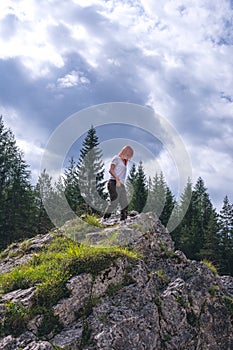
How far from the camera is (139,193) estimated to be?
158 ft

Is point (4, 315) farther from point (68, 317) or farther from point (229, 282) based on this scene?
point (229, 282)

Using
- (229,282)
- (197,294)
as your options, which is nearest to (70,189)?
(229,282)

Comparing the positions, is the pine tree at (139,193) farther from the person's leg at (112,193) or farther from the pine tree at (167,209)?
the person's leg at (112,193)

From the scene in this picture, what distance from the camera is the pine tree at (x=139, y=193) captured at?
46.4 metres

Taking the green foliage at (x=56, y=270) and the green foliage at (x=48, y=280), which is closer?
the green foliage at (x=48, y=280)

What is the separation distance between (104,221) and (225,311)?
5.53m

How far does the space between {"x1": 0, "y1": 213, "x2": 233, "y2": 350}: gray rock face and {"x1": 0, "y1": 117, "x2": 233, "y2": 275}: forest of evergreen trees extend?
17.0 meters

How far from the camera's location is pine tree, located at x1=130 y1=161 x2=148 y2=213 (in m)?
46.4

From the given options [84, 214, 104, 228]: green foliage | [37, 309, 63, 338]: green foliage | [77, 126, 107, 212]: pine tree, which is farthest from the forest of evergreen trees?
[37, 309, 63, 338]: green foliage

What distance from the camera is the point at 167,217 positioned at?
49219 millimetres

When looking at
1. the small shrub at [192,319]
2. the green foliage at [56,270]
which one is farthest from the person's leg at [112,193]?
the small shrub at [192,319]

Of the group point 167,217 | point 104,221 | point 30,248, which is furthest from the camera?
point 167,217

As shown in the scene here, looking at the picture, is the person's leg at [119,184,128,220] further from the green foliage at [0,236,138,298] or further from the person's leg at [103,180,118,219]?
the green foliage at [0,236,138,298]

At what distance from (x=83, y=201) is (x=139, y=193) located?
18218 mm
